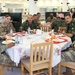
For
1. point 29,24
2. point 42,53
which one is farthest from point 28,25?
point 42,53

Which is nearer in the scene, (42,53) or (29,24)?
(42,53)

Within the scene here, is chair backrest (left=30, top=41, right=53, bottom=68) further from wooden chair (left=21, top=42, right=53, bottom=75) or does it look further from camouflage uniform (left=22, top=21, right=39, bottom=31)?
camouflage uniform (left=22, top=21, right=39, bottom=31)

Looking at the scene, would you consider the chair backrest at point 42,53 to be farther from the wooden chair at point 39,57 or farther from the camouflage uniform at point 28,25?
the camouflage uniform at point 28,25

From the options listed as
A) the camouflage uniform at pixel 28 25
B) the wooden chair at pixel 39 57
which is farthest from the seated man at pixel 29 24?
the wooden chair at pixel 39 57

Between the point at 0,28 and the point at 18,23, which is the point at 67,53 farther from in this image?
the point at 18,23

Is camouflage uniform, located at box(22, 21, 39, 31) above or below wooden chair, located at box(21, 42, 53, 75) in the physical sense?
above

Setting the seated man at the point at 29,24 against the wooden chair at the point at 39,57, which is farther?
the seated man at the point at 29,24

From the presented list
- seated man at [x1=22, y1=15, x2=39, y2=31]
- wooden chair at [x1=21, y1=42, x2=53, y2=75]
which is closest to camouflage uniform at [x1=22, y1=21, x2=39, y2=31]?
seated man at [x1=22, y1=15, x2=39, y2=31]

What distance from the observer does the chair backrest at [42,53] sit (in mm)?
2344

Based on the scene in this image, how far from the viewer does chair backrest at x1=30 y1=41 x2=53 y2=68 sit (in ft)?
7.69

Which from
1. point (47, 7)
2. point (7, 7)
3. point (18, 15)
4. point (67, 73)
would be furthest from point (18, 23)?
point (47, 7)

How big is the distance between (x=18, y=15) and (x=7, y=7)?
18.5 feet

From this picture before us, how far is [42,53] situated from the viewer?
2436 mm

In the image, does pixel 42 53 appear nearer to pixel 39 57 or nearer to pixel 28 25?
pixel 39 57
